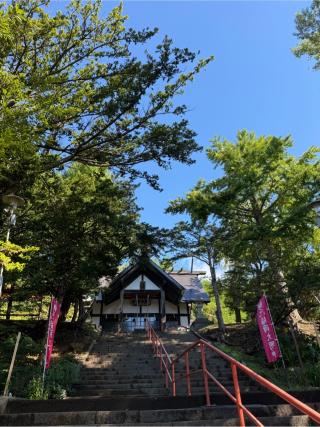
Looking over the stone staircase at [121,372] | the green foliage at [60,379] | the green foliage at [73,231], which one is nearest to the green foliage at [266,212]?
the green foliage at [73,231]

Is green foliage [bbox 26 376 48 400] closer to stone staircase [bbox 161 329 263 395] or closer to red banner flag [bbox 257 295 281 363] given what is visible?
stone staircase [bbox 161 329 263 395]

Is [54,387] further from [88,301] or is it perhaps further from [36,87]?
[88,301]

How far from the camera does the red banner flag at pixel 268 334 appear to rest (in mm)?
8797

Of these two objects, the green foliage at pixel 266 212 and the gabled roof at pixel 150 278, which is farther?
the gabled roof at pixel 150 278

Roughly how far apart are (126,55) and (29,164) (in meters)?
4.00

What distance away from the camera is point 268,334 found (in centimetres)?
908

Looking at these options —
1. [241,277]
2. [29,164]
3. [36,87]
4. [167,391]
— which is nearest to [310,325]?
[241,277]

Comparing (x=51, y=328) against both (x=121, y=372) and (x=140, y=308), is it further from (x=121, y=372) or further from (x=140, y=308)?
(x=140, y=308)

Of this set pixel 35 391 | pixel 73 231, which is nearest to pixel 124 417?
pixel 35 391

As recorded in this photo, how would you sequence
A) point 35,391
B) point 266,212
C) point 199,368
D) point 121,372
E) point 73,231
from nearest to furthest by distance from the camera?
1. point 35,391
2. point 121,372
3. point 199,368
4. point 73,231
5. point 266,212

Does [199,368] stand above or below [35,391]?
above

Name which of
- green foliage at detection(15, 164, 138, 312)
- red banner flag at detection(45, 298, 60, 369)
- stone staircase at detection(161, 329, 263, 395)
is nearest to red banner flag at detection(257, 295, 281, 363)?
stone staircase at detection(161, 329, 263, 395)

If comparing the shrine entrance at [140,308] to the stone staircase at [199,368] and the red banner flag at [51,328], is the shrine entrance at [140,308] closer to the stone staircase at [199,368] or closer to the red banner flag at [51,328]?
the stone staircase at [199,368]

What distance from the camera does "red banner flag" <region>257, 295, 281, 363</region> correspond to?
8797 mm
